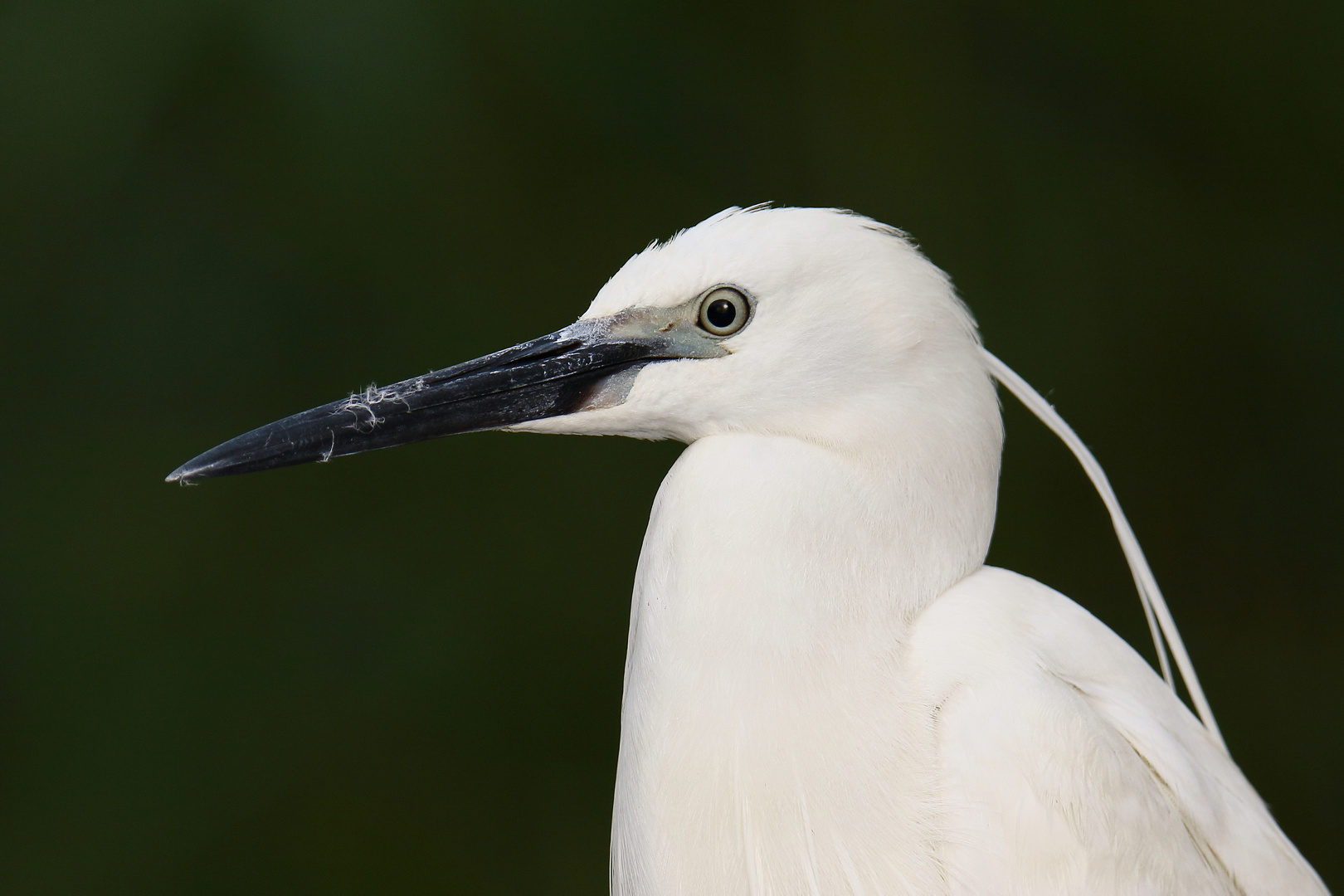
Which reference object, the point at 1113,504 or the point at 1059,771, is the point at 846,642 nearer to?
the point at 1059,771

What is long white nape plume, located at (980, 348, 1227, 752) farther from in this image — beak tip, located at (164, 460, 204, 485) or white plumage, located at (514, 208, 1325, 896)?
beak tip, located at (164, 460, 204, 485)

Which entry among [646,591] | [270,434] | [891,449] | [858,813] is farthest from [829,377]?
[270,434]

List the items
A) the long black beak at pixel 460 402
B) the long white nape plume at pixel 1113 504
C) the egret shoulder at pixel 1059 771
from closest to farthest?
the egret shoulder at pixel 1059 771
the long black beak at pixel 460 402
the long white nape plume at pixel 1113 504

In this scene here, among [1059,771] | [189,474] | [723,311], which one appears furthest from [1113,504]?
[189,474]

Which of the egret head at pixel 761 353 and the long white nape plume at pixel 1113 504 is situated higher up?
the egret head at pixel 761 353

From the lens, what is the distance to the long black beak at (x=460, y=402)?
2.95 feet

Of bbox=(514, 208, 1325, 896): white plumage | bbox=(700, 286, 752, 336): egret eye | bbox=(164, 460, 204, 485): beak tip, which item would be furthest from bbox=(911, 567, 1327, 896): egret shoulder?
bbox=(164, 460, 204, 485): beak tip

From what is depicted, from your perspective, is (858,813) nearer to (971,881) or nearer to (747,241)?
(971,881)

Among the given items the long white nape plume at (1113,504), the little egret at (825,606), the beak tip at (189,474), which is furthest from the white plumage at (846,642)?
the beak tip at (189,474)

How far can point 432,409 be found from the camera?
932mm

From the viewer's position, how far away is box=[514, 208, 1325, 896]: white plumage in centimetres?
80

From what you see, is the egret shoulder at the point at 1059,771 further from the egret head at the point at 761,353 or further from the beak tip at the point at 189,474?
the beak tip at the point at 189,474

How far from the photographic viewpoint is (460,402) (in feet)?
3.05

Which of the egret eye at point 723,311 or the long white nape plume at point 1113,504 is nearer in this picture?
the egret eye at point 723,311
